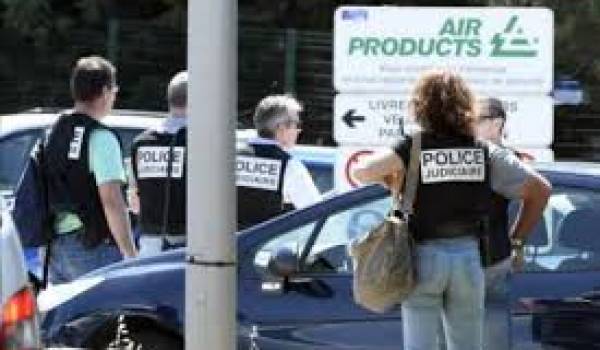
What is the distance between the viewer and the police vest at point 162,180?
25.7ft

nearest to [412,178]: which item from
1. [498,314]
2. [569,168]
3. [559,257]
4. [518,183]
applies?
[518,183]

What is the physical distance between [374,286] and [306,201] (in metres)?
1.88

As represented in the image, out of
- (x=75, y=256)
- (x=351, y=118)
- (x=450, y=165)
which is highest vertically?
(x=351, y=118)

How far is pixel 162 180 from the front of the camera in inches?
310

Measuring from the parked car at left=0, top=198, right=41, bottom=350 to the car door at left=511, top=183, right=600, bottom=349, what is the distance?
2688 mm

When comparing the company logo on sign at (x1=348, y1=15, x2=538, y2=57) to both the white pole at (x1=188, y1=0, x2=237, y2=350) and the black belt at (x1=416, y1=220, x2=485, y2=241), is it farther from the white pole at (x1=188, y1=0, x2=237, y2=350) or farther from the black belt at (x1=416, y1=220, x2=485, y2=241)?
the white pole at (x1=188, y1=0, x2=237, y2=350)

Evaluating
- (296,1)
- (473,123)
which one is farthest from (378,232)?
(296,1)

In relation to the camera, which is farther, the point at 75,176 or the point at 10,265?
the point at 75,176

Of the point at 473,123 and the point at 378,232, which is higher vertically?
the point at 473,123

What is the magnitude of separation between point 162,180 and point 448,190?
230 centimetres

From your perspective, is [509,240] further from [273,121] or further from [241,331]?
[273,121]

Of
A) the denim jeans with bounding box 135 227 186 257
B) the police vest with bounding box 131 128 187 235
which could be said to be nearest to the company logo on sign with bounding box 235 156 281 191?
the police vest with bounding box 131 128 187 235

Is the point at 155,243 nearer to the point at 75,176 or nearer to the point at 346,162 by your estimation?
the point at 75,176

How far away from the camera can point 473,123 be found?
619 cm
